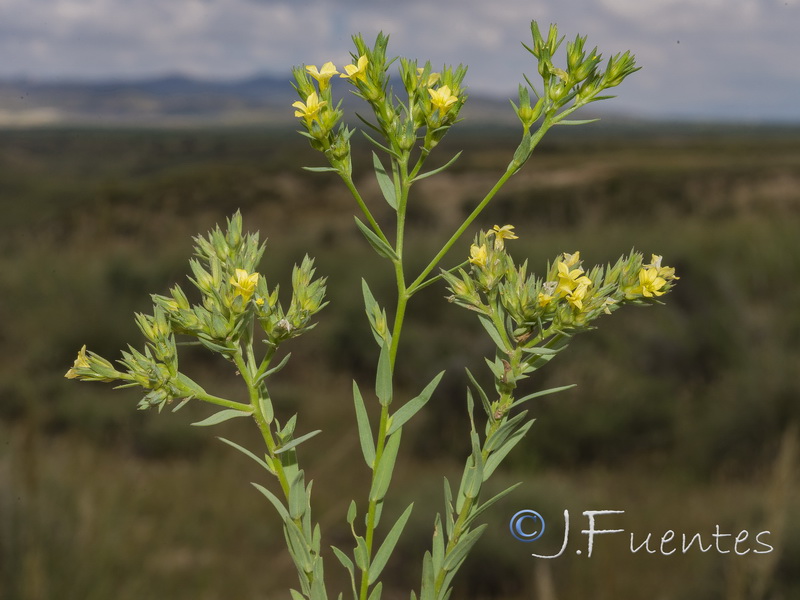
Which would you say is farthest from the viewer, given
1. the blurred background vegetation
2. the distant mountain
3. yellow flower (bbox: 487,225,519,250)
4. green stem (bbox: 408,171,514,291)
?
the distant mountain

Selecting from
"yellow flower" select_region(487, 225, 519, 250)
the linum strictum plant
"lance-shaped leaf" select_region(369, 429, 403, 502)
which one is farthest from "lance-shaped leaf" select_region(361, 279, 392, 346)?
"yellow flower" select_region(487, 225, 519, 250)

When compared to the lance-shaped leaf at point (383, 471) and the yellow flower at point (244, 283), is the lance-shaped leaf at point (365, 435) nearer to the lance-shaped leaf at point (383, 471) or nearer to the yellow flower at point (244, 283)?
the lance-shaped leaf at point (383, 471)

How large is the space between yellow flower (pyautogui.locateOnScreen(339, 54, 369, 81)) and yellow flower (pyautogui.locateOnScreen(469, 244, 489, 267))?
0.95 ft

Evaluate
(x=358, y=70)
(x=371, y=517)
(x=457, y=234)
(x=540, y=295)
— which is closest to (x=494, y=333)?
(x=540, y=295)

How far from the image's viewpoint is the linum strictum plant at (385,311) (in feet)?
2.80

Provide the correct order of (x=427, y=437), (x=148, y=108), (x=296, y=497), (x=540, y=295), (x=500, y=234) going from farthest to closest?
(x=148, y=108) < (x=427, y=437) < (x=500, y=234) < (x=540, y=295) < (x=296, y=497)

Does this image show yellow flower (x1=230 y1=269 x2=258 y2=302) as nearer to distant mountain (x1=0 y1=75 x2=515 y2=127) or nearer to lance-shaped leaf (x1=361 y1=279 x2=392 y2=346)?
lance-shaped leaf (x1=361 y1=279 x2=392 y2=346)

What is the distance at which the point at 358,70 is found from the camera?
99cm

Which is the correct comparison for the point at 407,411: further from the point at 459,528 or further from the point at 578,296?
the point at 578,296

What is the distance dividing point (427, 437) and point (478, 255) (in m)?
6.67

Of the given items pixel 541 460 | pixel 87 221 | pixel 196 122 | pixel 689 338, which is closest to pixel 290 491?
pixel 541 460

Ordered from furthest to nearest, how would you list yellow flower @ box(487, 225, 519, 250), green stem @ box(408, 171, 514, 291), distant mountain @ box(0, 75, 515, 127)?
distant mountain @ box(0, 75, 515, 127) < yellow flower @ box(487, 225, 519, 250) < green stem @ box(408, 171, 514, 291)

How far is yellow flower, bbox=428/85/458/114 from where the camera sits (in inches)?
38.4

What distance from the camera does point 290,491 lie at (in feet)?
2.69
